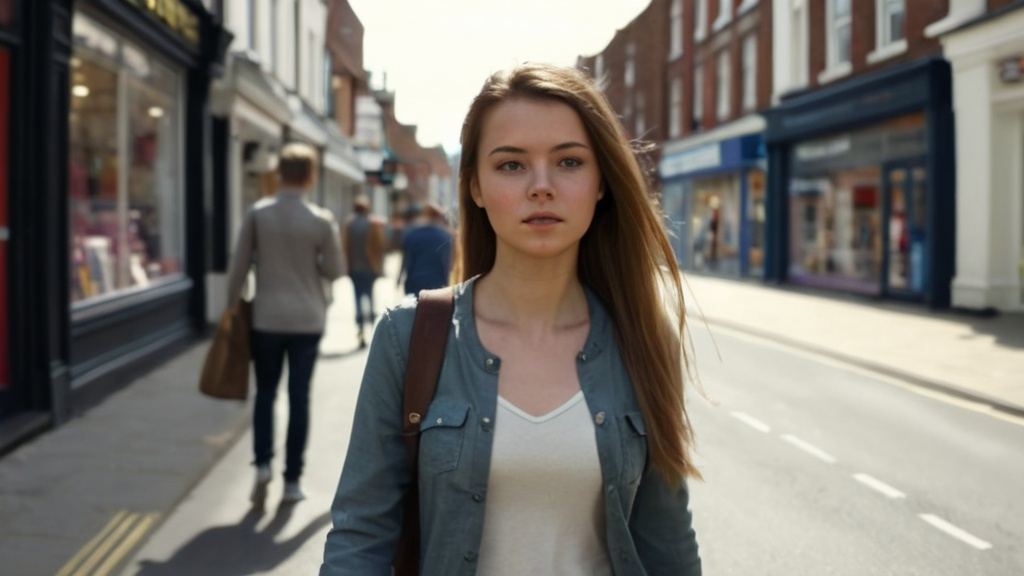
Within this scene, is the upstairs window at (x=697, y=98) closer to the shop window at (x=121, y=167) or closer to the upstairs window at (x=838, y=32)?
the upstairs window at (x=838, y=32)

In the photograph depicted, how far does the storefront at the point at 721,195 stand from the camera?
27016 millimetres

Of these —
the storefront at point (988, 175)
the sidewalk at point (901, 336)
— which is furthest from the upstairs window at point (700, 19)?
the storefront at point (988, 175)

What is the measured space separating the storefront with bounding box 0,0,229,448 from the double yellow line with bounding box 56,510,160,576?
97.3 inches

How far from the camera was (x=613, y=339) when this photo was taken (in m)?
1.96

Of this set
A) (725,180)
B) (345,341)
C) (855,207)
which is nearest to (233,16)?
(345,341)

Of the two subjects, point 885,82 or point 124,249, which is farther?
point 885,82

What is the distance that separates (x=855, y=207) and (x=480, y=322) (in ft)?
64.2

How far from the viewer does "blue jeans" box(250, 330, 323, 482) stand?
5430 mm

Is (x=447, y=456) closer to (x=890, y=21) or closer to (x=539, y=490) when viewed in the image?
(x=539, y=490)

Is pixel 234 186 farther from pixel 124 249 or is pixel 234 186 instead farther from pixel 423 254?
A: pixel 423 254

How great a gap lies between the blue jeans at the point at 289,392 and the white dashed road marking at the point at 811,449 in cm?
317

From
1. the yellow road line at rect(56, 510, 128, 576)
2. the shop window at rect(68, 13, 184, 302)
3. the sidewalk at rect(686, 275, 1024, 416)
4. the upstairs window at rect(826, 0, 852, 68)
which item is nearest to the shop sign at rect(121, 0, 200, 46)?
the shop window at rect(68, 13, 184, 302)

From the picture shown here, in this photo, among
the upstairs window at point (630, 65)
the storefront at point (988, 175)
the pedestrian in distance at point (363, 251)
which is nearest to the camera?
the pedestrian in distance at point (363, 251)

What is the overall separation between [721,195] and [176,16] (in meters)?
21.4
